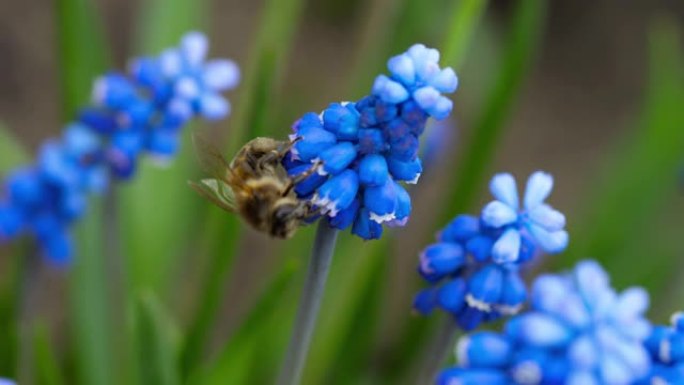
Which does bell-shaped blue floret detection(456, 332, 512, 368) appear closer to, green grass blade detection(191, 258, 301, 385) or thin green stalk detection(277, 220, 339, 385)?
thin green stalk detection(277, 220, 339, 385)

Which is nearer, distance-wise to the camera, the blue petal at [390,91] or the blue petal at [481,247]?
the blue petal at [390,91]

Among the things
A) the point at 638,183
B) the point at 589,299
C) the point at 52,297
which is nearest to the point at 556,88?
the point at 638,183

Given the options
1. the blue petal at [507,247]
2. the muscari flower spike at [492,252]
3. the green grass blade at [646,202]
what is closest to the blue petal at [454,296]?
the muscari flower spike at [492,252]

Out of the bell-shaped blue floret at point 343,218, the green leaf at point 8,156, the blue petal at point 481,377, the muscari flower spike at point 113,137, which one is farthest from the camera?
the green leaf at point 8,156

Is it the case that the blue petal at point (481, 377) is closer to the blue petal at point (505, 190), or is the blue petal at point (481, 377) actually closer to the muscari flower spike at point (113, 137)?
the blue petal at point (505, 190)

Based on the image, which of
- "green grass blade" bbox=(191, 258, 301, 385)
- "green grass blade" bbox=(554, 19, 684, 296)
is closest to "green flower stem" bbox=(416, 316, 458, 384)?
"green grass blade" bbox=(191, 258, 301, 385)

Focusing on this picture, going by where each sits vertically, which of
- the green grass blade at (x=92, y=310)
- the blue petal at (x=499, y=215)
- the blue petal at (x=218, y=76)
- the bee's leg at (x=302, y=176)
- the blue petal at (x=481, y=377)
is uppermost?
the blue petal at (x=218, y=76)

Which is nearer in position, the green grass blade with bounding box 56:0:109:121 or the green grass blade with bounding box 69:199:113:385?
the green grass blade with bounding box 56:0:109:121
